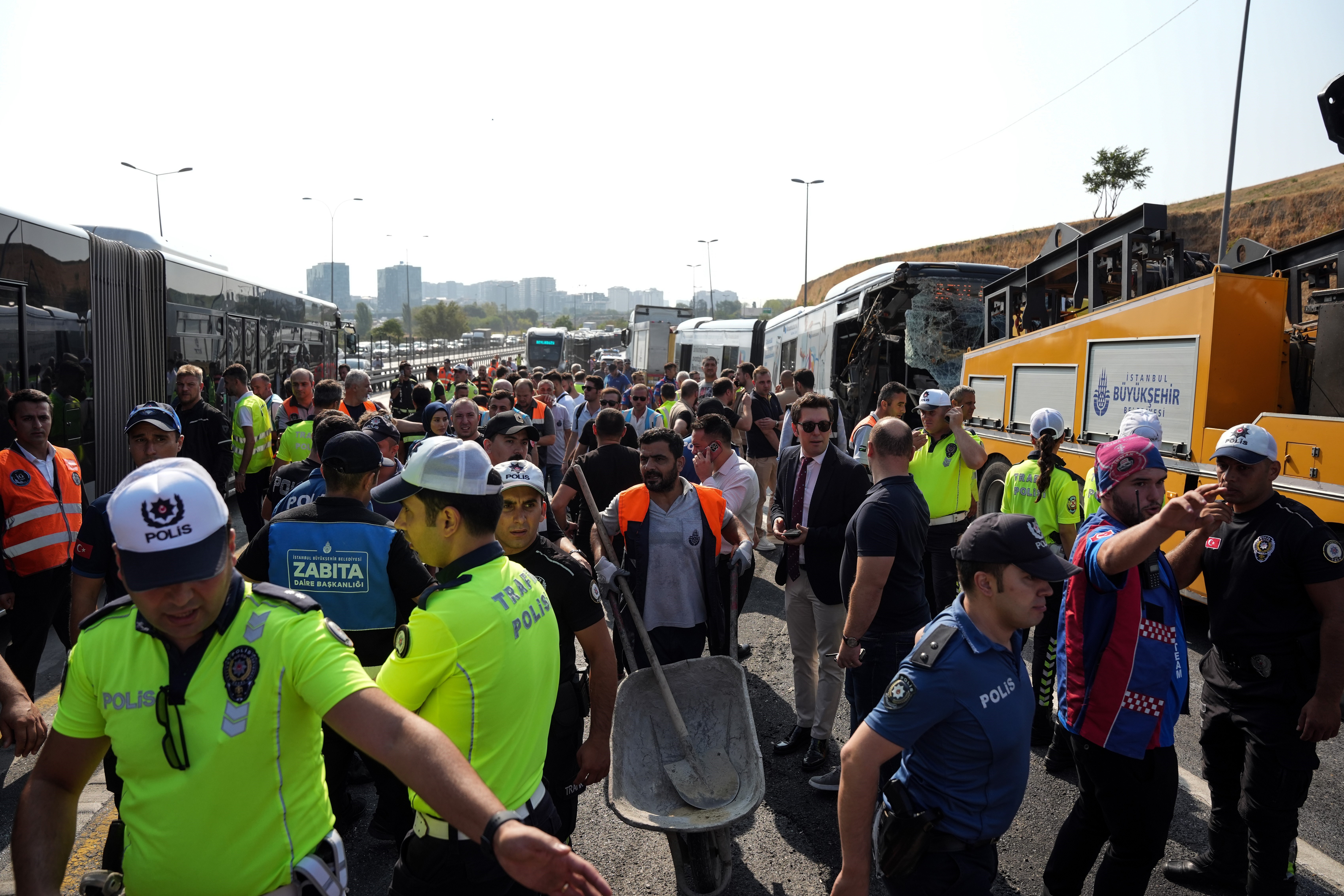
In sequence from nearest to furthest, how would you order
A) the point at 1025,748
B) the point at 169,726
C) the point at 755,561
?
the point at 169,726
the point at 1025,748
the point at 755,561

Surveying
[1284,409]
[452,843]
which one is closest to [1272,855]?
[452,843]

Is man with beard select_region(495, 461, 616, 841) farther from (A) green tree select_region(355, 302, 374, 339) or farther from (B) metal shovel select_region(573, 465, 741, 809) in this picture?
(A) green tree select_region(355, 302, 374, 339)

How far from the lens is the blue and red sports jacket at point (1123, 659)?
9.70 feet

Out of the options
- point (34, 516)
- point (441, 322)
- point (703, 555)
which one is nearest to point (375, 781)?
point (703, 555)

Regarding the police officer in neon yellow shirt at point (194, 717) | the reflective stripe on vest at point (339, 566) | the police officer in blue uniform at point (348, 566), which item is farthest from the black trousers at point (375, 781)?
the police officer in neon yellow shirt at point (194, 717)

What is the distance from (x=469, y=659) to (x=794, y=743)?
10.9ft

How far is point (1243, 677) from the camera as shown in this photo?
351 centimetres

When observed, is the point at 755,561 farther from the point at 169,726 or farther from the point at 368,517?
the point at 169,726

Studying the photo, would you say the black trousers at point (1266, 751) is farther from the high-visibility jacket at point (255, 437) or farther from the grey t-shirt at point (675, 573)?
the high-visibility jacket at point (255, 437)

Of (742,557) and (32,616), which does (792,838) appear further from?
(32,616)

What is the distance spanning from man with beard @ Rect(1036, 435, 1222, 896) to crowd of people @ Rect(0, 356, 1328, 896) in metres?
0.01

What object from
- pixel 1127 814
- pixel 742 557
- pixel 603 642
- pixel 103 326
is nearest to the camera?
pixel 1127 814

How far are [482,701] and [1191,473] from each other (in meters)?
6.25

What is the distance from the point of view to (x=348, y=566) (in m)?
3.42
